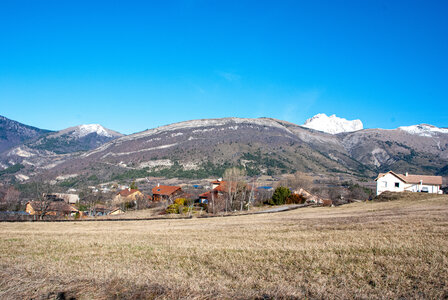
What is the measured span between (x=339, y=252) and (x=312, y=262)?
2.04 meters

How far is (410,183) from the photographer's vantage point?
7038 centimetres

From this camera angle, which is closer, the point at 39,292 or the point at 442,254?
the point at 39,292

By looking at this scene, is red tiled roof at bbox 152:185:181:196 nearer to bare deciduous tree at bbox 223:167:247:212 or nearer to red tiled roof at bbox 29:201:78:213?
red tiled roof at bbox 29:201:78:213

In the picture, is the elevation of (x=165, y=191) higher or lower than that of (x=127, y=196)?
higher

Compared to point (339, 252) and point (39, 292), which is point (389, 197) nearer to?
point (339, 252)

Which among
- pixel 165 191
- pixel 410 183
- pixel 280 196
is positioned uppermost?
pixel 410 183

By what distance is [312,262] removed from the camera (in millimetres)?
11602

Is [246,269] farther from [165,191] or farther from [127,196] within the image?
[127,196]

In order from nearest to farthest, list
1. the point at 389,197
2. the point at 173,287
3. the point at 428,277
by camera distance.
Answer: the point at 173,287, the point at 428,277, the point at 389,197

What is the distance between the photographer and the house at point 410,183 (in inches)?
2756

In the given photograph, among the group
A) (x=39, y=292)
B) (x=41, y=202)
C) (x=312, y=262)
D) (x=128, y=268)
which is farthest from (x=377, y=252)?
(x=41, y=202)

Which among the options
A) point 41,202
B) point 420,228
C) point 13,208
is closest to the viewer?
point 420,228

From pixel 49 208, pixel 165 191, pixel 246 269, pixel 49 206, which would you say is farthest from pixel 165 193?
pixel 246 269

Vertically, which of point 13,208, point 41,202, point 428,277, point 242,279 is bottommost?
point 13,208
